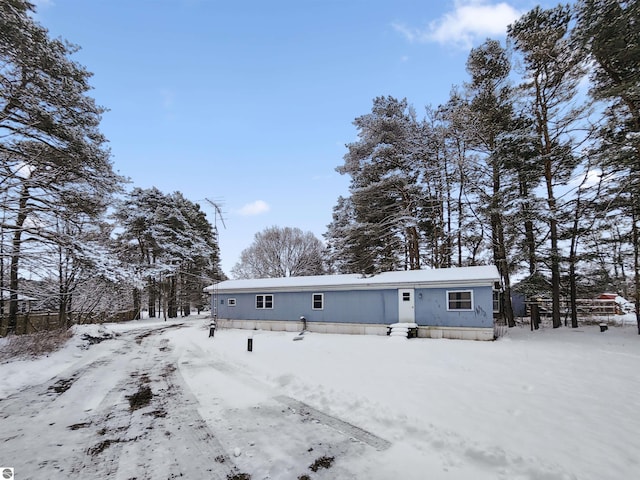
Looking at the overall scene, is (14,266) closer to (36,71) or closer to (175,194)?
(36,71)

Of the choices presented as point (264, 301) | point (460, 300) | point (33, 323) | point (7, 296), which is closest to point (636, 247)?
point (460, 300)

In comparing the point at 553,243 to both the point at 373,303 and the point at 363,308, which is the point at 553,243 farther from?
the point at 363,308

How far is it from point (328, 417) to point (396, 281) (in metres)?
10.4

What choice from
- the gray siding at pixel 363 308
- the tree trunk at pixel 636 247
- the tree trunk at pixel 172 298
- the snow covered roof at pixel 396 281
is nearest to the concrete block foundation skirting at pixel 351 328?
the gray siding at pixel 363 308

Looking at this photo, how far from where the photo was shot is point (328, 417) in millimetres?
4723

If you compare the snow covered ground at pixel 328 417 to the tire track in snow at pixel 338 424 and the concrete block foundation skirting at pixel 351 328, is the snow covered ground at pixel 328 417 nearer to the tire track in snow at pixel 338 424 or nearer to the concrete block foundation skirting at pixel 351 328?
the tire track in snow at pixel 338 424

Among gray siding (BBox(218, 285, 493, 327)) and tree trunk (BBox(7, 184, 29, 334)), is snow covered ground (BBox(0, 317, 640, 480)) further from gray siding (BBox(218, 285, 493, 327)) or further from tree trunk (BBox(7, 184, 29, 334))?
gray siding (BBox(218, 285, 493, 327))

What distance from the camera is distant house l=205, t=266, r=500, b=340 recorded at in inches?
507

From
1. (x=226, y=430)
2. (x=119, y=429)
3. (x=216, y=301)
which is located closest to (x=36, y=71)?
(x=119, y=429)

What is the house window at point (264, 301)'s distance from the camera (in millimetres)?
18109

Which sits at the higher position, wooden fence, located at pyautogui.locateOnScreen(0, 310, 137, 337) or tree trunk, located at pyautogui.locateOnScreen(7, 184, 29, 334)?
tree trunk, located at pyautogui.locateOnScreen(7, 184, 29, 334)

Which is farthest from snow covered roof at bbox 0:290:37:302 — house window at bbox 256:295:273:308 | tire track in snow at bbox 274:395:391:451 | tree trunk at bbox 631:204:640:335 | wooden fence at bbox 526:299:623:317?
wooden fence at bbox 526:299:623:317

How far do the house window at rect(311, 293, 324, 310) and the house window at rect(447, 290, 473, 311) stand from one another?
21.4 ft

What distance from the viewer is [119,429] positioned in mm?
4281
